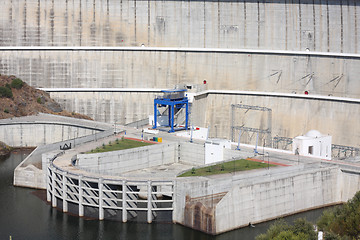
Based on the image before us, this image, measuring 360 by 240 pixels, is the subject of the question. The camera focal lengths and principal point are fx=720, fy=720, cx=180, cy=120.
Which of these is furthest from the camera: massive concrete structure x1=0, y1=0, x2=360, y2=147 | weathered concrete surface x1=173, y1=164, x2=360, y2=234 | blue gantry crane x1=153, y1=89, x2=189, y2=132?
massive concrete structure x1=0, y1=0, x2=360, y2=147

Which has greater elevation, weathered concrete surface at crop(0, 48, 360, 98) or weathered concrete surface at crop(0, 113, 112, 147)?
weathered concrete surface at crop(0, 48, 360, 98)

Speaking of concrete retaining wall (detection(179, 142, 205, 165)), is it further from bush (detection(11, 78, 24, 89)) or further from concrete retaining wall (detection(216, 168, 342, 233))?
bush (detection(11, 78, 24, 89))

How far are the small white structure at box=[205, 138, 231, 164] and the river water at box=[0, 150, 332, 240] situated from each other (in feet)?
45.9

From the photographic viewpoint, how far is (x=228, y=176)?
67.7 meters

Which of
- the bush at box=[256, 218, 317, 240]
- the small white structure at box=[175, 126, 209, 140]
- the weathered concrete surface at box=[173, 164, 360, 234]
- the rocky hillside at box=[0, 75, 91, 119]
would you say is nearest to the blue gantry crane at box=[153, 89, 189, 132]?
the small white structure at box=[175, 126, 209, 140]

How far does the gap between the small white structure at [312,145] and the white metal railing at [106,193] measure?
16.0m

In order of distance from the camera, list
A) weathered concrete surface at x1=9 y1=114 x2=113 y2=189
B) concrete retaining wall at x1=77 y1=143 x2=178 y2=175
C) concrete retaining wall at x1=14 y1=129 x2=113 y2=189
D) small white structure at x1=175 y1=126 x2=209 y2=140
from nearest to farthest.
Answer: concrete retaining wall at x1=14 y1=129 x2=113 y2=189 → concrete retaining wall at x1=77 y1=143 x2=178 y2=175 → small white structure at x1=175 y1=126 x2=209 y2=140 → weathered concrete surface at x1=9 y1=114 x2=113 y2=189

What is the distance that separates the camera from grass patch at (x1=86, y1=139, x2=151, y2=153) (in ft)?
260

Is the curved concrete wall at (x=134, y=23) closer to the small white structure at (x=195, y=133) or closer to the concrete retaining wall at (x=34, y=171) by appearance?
the small white structure at (x=195, y=133)

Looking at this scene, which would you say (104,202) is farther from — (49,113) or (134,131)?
(49,113)

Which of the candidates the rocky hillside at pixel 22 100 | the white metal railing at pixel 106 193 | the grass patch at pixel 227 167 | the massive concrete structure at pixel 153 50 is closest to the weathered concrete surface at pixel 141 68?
the massive concrete structure at pixel 153 50

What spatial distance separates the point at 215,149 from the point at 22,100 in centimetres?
3525

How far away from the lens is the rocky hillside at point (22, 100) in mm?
100750

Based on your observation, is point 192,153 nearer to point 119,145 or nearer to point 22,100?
point 119,145
